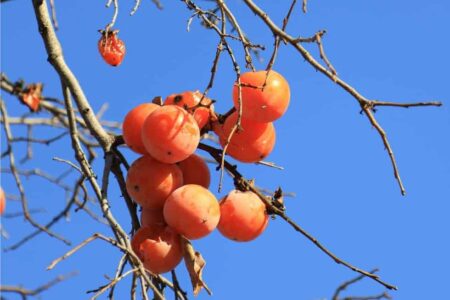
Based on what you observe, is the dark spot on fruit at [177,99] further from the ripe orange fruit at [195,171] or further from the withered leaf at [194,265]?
the withered leaf at [194,265]

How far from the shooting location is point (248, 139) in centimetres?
202

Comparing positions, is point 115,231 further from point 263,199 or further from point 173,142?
point 263,199

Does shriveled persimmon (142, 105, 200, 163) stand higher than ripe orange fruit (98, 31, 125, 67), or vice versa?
ripe orange fruit (98, 31, 125, 67)

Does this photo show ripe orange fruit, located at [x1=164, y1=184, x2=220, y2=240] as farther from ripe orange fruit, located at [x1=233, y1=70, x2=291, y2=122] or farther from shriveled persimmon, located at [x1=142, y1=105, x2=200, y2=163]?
ripe orange fruit, located at [x1=233, y1=70, x2=291, y2=122]

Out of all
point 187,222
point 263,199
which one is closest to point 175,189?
point 187,222

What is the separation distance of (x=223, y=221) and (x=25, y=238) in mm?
655

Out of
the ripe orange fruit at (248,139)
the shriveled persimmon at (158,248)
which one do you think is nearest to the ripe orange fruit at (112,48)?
the ripe orange fruit at (248,139)

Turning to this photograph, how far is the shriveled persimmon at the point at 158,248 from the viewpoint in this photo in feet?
6.34

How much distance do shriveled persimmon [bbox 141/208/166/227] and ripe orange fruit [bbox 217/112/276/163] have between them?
0.25 meters

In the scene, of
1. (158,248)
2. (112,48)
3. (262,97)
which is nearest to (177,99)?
(262,97)

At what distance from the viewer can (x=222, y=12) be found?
2.09 m

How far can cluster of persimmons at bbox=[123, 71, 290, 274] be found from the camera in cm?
193

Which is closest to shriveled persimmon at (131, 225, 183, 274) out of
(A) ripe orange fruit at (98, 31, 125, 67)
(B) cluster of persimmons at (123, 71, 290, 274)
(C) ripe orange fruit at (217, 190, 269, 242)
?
(B) cluster of persimmons at (123, 71, 290, 274)

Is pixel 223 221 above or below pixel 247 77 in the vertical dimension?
below
